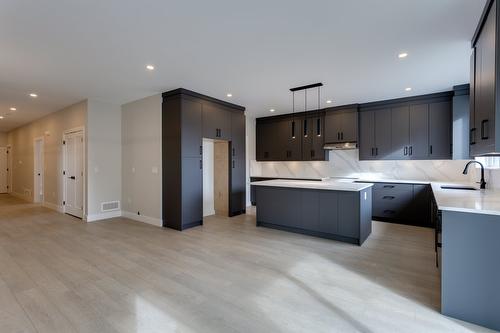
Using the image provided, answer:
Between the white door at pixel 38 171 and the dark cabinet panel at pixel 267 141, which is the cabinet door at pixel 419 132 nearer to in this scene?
the dark cabinet panel at pixel 267 141

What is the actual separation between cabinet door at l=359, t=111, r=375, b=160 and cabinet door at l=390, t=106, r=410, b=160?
406 millimetres

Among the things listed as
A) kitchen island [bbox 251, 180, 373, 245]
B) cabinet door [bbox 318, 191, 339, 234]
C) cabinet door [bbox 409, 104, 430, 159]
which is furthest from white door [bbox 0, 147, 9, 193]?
cabinet door [bbox 409, 104, 430, 159]

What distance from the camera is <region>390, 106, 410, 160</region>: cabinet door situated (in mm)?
5363

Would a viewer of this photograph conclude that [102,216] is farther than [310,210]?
Yes

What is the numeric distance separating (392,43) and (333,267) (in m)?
2.77

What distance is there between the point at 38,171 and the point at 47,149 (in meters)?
1.34

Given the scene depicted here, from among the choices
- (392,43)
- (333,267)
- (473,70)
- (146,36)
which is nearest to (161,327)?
(333,267)

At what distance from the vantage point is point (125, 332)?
1.89 meters

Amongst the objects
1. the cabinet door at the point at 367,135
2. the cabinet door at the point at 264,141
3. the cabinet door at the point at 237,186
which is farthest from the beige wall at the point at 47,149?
the cabinet door at the point at 367,135

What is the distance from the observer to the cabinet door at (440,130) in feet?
16.3

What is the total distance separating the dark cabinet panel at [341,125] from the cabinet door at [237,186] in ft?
7.56

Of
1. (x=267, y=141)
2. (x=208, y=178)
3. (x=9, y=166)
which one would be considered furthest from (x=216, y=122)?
(x=9, y=166)

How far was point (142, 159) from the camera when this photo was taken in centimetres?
542

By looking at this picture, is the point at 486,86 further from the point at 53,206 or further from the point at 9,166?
the point at 9,166
